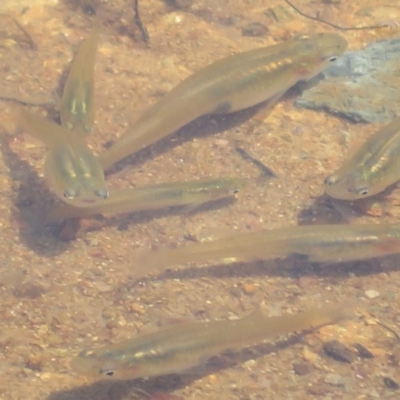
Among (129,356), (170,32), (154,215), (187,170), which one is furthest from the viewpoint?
(170,32)

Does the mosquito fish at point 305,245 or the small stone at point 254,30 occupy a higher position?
the small stone at point 254,30

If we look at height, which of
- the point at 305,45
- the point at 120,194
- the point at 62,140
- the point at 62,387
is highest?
the point at 305,45

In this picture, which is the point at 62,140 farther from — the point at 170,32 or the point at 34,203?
the point at 170,32

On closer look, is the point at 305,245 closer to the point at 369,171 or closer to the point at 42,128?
the point at 369,171

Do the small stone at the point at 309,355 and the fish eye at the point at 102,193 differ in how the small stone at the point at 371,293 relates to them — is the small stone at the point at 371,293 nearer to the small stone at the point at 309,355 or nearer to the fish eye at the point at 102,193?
the small stone at the point at 309,355

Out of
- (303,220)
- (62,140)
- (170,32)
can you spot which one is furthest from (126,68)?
(303,220)

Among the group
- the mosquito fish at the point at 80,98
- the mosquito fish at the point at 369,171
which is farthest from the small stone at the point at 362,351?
the mosquito fish at the point at 80,98
